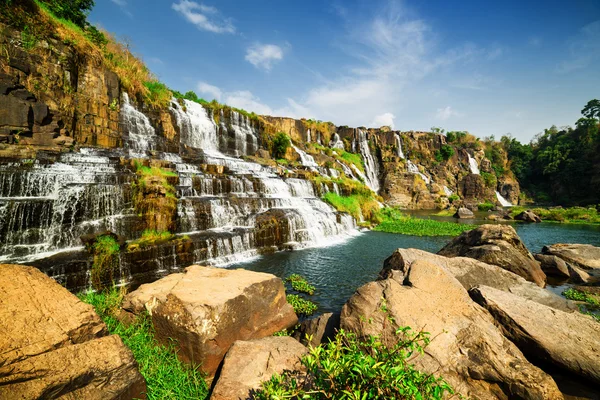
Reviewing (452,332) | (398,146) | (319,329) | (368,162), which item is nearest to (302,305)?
(319,329)

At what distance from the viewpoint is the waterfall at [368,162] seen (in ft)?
159

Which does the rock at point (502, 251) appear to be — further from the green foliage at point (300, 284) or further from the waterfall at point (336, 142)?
the waterfall at point (336, 142)

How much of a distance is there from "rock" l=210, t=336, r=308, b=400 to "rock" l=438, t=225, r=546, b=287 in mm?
8677

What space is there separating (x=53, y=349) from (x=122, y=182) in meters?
10.7

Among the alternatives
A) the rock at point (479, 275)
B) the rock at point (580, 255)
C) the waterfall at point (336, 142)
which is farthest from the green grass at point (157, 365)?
the waterfall at point (336, 142)

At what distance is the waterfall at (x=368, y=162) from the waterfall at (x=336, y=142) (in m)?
3.90

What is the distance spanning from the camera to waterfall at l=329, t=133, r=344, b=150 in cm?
5041

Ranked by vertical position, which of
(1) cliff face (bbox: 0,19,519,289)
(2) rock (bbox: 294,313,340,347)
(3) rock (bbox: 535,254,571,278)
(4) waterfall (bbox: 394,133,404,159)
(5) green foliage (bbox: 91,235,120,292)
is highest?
(4) waterfall (bbox: 394,133,404,159)

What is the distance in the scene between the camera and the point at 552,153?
62.4m

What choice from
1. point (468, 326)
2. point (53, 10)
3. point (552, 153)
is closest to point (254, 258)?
point (468, 326)

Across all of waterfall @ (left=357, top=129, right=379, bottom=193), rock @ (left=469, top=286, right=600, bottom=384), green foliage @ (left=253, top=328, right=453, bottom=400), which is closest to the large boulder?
green foliage @ (left=253, top=328, right=453, bottom=400)

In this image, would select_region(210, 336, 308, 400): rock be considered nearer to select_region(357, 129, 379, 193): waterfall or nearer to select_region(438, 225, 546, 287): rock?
select_region(438, 225, 546, 287): rock

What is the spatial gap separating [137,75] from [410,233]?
90.5 feet

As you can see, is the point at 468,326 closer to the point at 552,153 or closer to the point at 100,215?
the point at 100,215
